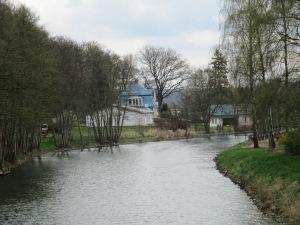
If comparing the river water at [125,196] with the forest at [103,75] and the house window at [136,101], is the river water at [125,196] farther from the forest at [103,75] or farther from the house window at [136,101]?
the house window at [136,101]

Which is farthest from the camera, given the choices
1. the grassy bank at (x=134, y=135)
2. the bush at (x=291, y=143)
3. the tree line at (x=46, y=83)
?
the grassy bank at (x=134, y=135)

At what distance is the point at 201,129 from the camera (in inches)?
4112

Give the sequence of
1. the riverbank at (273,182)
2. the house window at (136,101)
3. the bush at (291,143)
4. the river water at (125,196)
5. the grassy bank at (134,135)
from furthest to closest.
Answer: the house window at (136,101), the grassy bank at (134,135), the bush at (291,143), the river water at (125,196), the riverbank at (273,182)

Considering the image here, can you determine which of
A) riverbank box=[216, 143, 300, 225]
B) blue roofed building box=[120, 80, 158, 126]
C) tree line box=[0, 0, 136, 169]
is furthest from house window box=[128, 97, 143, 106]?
riverbank box=[216, 143, 300, 225]

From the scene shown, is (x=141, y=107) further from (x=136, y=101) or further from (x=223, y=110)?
(x=223, y=110)

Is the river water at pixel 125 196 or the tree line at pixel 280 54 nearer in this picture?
the tree line at pixel 280 54

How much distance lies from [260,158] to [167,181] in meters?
6.57

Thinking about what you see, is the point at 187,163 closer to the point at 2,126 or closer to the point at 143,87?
the point at 2,126

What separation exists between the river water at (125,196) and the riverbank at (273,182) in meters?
0.59

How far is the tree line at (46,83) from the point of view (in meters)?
35.6

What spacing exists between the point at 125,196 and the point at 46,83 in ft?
58.4

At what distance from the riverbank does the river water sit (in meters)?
0.59

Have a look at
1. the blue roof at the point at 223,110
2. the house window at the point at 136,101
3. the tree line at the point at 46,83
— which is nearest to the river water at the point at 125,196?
the tree line at the point at 46,83

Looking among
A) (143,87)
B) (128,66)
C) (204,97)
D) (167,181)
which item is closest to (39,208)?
(167,181)
